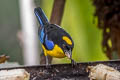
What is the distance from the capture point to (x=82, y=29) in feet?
11.0

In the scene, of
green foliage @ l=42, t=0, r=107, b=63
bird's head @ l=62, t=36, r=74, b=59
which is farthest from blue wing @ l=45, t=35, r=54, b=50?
green foliage @ l=42, t=0, r=107, b=63

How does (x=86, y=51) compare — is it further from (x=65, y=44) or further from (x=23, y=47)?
(x=23, y=47)

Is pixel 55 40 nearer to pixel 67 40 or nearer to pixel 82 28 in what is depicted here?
pixel 67 40

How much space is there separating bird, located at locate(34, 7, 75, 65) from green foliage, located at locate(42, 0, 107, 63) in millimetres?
1330

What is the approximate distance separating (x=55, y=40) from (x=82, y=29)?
5.36ft

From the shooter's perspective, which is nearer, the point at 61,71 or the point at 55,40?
the point at 61,71

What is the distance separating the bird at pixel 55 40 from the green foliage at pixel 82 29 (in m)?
1.33

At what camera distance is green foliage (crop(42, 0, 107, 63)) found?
322 centimetres

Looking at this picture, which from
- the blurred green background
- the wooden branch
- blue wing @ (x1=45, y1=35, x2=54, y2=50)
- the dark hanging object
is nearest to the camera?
the wooden branch

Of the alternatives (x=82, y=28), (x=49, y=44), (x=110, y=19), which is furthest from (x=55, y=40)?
(x=82, y=28)

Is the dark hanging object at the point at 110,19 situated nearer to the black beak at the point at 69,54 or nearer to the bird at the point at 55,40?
the bird at the point at 55,40

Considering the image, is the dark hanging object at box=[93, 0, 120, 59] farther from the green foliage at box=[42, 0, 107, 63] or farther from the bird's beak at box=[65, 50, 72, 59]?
the bird's beak at box=[65, 50, 72, 59]

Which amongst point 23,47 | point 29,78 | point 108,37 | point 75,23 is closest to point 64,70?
point 29,78

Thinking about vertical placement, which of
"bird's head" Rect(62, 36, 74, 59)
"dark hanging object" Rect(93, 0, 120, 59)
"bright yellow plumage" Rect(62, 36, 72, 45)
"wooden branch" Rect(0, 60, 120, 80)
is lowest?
"wooden branch" Rect(0, 60, 120, 80)
